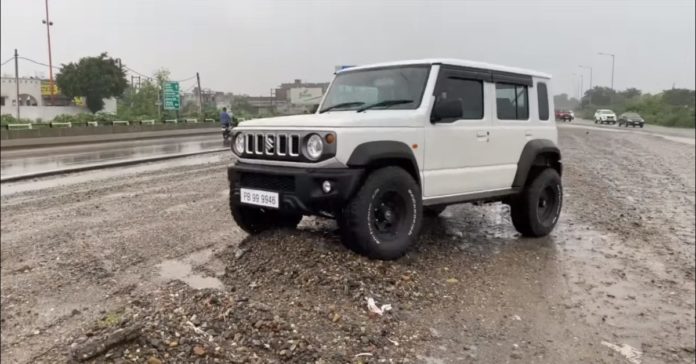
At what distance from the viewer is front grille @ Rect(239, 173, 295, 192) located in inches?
173

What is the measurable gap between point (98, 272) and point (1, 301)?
35.7 inches

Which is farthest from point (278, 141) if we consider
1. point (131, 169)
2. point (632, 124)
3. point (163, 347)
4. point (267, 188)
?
point (632, 124)

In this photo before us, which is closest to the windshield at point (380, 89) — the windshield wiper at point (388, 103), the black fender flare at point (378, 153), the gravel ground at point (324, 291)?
the windshield wiper at point (388, 103)

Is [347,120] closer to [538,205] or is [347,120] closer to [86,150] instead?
[86,150]

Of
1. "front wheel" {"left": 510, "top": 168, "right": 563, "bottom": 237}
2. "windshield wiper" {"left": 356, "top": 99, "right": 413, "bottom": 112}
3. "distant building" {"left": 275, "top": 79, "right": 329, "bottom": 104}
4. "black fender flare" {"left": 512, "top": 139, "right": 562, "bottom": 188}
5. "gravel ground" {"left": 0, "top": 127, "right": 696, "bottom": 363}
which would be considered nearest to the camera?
"gravel ground" {"left": 0, "top": 127, "right": 696, "bottom": 363}

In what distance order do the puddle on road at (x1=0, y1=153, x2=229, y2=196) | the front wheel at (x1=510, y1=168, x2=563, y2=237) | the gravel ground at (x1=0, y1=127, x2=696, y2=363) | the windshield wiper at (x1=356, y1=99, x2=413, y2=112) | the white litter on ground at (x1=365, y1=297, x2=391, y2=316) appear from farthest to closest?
1. the puddle on road at (x1=0, y1=153, x2=229, y2=196)
2. the front wheel at (x1=510, y1=168, x2=563, y2=237)
3. the windshield wiper at (x1=356, y1=99, x2=413, y2=112)
4. the white litter on ground at (x1=365, y1=297, x2=391, y2=316)
5. the gravel ground at (x1=0, y1=127, x2=696, y2=363)

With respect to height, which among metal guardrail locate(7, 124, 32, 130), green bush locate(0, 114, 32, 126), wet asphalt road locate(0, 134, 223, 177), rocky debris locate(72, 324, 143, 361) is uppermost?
green bush locate(0, 114, 32, 126)

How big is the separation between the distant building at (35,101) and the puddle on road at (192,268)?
1954mm

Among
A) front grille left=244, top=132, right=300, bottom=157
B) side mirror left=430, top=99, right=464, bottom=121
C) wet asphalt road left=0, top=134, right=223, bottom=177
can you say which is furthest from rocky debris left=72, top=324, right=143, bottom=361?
side mirror left=430, top=99, right=464, bottom=121

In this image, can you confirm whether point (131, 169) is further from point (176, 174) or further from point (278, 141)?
point (278, 141)

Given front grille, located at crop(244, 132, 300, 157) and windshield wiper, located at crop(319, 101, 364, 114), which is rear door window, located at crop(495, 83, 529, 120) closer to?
windshield wiper, located at crop(319, 101, 364, 114)

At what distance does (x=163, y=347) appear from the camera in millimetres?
3004

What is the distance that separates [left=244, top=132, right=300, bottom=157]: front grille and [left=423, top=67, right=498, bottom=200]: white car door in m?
1.22

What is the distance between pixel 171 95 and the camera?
3414mm
